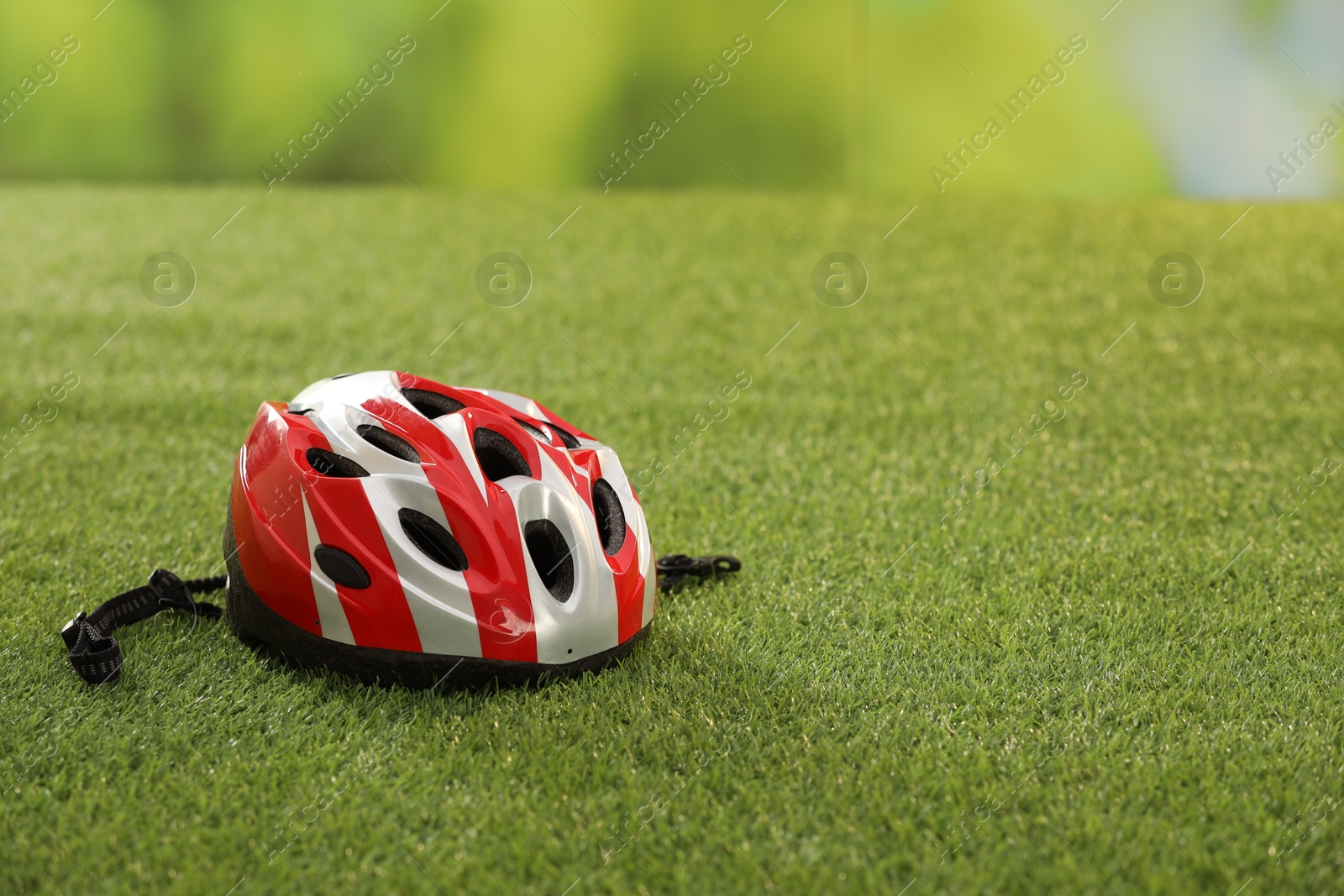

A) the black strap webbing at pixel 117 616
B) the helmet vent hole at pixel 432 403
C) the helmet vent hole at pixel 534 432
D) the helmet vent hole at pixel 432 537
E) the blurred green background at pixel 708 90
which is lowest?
the black strap webbing at pixel 117 616

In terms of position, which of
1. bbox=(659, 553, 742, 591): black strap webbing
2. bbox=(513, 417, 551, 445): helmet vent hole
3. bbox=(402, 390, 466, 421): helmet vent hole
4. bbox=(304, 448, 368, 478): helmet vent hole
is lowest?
bbox=(659, 553, 742, 591): black strap webbing

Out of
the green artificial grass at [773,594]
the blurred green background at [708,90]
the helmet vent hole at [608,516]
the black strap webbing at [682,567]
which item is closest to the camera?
the green artificial grass at [773,594]

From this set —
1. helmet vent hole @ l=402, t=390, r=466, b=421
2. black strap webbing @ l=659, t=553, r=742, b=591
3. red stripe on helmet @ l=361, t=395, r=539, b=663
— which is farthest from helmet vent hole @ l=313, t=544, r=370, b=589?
black strap webbing @ l=659, t=553, r=742, b=591

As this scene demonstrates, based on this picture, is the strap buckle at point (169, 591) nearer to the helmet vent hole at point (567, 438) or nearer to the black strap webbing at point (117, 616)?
the black strap webbing at point (117, 616)

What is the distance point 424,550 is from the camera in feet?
8.55

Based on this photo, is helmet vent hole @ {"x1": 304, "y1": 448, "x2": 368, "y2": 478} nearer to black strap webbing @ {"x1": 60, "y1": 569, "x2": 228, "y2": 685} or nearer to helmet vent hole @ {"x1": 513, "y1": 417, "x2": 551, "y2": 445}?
helmet vent hole @ {"x1": 513, "y1": 417, "x2": 551, "y2": 445}

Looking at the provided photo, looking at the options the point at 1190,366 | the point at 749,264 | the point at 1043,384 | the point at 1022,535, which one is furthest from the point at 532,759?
the point at 749,264

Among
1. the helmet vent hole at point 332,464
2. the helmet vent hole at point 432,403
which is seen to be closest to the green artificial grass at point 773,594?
the helmet vent hole at point 332,464

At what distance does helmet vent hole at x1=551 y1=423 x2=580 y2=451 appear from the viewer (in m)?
3.05

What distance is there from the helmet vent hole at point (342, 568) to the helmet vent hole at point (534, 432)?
1.97 feet

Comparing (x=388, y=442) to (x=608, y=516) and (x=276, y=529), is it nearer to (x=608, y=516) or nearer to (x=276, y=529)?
(x=276, y=529)

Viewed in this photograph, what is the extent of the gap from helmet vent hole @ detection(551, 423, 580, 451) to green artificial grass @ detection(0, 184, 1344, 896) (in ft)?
2.00

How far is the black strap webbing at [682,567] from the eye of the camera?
11.1 ft

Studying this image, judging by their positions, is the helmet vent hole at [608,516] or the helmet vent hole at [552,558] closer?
the helmet vent hole at [552,558]
